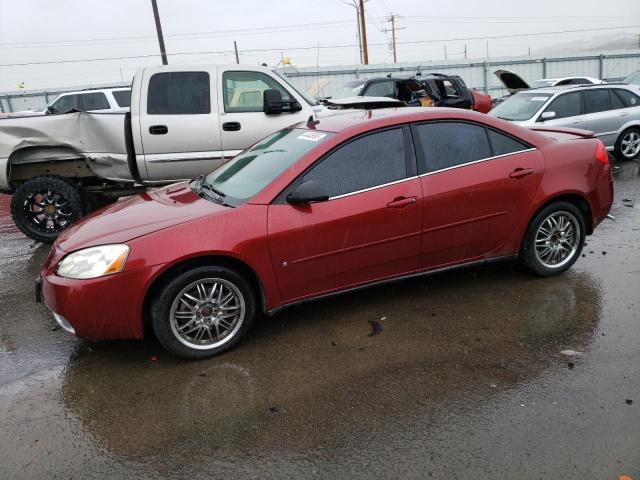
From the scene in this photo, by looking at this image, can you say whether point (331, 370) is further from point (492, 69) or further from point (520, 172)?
point (492, 69)

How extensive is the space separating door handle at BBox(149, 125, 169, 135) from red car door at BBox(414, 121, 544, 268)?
3.64 meters

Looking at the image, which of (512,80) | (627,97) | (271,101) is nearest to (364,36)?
(512,80)

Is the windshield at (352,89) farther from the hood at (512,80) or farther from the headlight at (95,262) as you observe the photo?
the headlight at (95,262)

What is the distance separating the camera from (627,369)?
11.2ft

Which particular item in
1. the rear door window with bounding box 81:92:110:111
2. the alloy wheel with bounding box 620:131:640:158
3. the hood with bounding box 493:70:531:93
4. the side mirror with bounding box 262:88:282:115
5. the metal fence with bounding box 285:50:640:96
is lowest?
the alloy wheel with bounding box 620:131:640:158

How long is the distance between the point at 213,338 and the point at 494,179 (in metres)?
2.51

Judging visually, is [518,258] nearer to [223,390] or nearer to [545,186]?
[545,186]

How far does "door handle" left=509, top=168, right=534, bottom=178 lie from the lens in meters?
4.48

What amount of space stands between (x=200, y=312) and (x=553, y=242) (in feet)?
10.1

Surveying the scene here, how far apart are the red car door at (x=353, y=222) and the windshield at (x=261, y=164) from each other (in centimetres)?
23

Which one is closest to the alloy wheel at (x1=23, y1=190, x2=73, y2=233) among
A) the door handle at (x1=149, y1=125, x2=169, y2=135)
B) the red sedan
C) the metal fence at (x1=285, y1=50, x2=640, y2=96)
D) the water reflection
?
the door handle at (x1=149, y1=125, x2=169, y2=135)

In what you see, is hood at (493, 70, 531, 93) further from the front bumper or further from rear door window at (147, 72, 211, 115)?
the front bumper

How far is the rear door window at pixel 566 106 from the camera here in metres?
10.1

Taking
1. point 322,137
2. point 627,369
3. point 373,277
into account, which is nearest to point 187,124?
point 322,137
